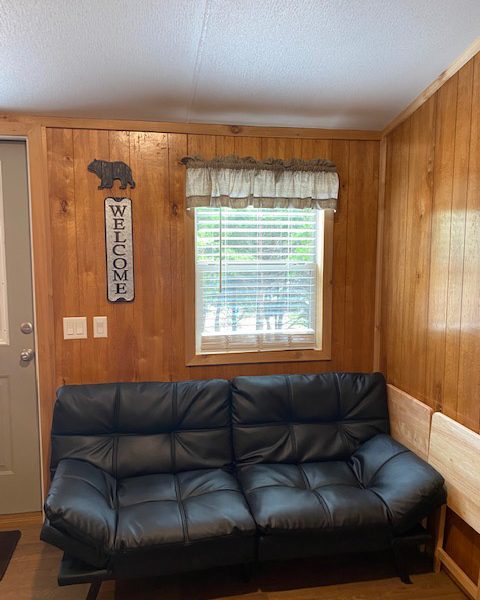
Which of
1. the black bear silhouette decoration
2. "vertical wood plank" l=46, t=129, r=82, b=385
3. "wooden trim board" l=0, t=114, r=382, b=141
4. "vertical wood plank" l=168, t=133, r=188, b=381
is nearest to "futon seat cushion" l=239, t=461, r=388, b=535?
"vertical wood plank" l=168, t=133, r=188, b=381

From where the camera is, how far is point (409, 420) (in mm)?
2361

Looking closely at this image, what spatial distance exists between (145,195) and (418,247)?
1572 mm

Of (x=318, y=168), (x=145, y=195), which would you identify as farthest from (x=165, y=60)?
(x=318, y=168)

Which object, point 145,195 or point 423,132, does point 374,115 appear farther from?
point 145,195

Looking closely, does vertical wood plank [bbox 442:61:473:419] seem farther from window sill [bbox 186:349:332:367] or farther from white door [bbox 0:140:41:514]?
white door [bbox 0:140:41:514]

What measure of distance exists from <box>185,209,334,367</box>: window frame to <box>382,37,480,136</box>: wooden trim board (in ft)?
2.10

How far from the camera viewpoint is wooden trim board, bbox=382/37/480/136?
1912 mm

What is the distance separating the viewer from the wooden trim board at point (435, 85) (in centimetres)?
191

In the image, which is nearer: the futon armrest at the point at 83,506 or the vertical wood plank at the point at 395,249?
the futon armrest at the point at 83,506

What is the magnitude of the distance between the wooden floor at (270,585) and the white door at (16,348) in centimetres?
46

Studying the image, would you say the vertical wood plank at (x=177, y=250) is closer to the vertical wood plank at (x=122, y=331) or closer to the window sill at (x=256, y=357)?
the window sill at (x=256, y=357)

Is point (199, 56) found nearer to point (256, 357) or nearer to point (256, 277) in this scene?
point (256, 277)

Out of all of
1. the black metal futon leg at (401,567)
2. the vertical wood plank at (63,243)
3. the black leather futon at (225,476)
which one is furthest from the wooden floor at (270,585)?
the vertical wood plank at (63,243)

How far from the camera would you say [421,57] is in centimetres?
201
